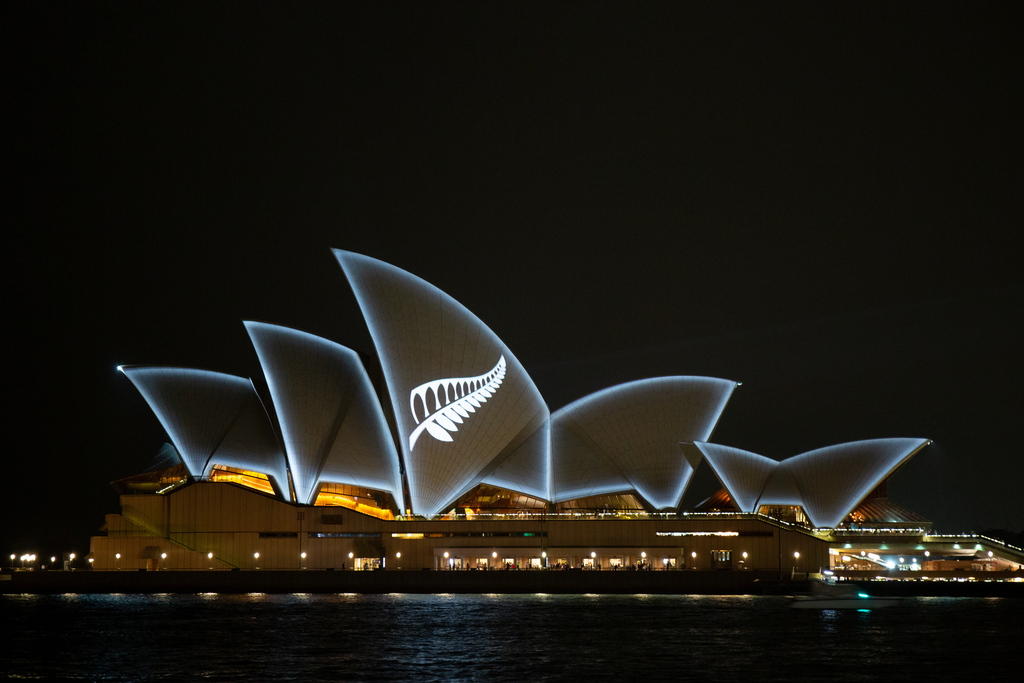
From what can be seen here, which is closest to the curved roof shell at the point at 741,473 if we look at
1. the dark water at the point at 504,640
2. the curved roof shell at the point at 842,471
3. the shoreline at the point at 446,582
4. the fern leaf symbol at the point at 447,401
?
the curved roof shell at the point at 842,471

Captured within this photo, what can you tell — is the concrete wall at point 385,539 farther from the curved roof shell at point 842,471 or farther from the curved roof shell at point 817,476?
the curved roof shell at point 842,471

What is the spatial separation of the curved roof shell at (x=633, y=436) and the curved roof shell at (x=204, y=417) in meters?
16.3

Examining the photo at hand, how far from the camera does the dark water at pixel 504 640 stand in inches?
1226

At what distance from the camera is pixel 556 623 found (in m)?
43.0

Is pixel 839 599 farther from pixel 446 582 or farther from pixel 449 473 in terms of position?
pixel 449 473

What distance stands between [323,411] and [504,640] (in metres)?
26.7

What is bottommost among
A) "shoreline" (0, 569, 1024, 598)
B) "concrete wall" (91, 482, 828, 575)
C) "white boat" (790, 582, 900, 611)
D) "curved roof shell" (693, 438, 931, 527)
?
"white boat" (790, 582, 900, 611)

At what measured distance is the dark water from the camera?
31.1 meters

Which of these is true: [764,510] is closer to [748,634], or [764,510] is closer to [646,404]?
[646,404]

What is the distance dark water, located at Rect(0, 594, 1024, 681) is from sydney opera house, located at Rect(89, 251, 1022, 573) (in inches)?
400

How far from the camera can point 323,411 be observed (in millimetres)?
61750

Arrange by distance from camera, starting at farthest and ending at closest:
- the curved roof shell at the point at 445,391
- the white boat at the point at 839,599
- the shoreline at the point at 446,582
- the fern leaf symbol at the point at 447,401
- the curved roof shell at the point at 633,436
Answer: the curved roof shell at the point at 633,436
the shoreline at the point at 446,582
the fern leaf symbol at the point at 447,401
the curved roof shell at the point at 445,391
the white boat at the point at 839,599

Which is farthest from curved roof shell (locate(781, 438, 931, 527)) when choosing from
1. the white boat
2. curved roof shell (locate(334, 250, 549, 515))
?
curved roof shell (locate(334, 250, 549, 515))

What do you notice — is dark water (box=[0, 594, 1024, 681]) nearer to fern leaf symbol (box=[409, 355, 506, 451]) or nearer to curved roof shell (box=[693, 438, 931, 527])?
fern leaf symbol (box=[409, 355, 506, 451])
